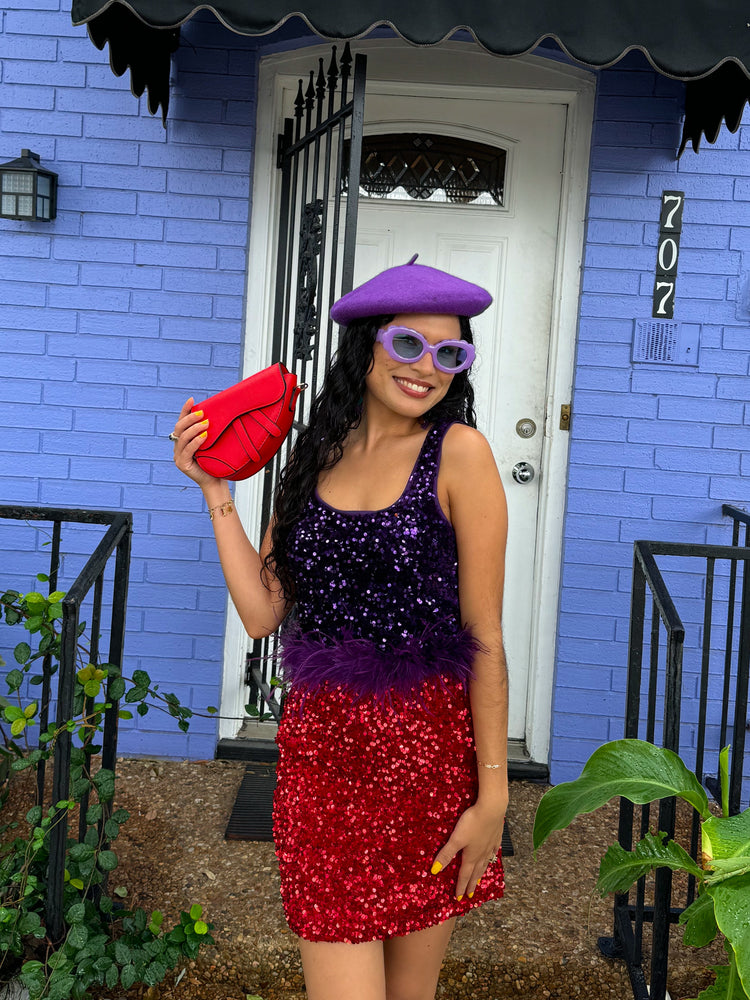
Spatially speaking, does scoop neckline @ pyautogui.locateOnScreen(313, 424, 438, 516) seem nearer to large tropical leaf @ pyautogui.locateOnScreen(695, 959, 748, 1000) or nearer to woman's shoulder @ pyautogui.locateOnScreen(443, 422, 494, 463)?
woman's shoulder @ pyautogui.locateOnScreen(443, 422, 494, 463)

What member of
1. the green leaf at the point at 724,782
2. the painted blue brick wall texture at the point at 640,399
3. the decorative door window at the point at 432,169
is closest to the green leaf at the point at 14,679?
the green leaf at the point at 724,782

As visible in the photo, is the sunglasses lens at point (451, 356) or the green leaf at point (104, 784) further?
the green leaf at point (104, 784)

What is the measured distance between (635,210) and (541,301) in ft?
1.58

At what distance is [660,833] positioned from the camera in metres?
2.18

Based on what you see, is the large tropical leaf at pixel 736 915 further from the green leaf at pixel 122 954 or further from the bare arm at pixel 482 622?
the green leaf at pixel 122 954

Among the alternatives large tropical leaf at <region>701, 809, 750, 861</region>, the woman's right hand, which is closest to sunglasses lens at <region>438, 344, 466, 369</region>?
the woman's right hand

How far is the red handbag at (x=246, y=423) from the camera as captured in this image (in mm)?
1935

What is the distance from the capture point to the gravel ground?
2.66 meters

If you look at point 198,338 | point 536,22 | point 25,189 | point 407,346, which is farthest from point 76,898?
point 536,22

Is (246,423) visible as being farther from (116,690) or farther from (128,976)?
(128,976)

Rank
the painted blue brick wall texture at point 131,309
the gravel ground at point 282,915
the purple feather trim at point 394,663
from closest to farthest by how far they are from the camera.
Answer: the purple feather trim at point 394,663 → the gravel ground at point 282,915 → the painted blue brick wall texture at point 131,309

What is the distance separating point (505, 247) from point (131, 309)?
4.82 ft

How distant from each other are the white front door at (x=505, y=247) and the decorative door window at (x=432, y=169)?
0.04m

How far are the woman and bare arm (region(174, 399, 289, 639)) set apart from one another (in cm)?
12
